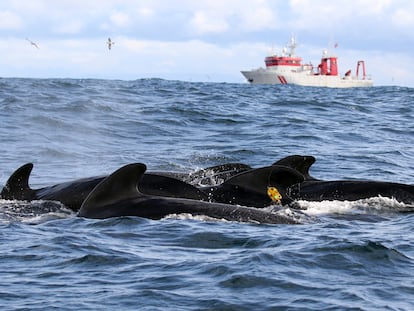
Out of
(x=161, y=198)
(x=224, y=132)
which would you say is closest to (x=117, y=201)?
(x=161, y=198)

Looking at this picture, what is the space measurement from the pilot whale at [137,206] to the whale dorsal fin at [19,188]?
5.38ft

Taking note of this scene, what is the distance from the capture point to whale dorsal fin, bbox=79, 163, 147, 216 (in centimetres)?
1023

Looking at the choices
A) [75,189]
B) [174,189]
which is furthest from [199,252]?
[75,189]

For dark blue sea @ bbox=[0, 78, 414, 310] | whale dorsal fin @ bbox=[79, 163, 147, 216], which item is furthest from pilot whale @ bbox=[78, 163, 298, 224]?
dark blue sea @ bbox=[0, 78, 414, 310]

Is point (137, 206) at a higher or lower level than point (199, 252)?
higher

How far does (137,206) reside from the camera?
10523mm

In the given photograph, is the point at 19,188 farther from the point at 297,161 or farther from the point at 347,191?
the point at 347,191

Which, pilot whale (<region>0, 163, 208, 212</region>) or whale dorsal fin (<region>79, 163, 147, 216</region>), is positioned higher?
whale dorsal fin (<region>79, 163, 147, 216</region>)

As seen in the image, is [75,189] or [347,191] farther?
[347,191]

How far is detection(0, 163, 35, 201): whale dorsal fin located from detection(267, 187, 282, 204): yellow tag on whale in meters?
3.31

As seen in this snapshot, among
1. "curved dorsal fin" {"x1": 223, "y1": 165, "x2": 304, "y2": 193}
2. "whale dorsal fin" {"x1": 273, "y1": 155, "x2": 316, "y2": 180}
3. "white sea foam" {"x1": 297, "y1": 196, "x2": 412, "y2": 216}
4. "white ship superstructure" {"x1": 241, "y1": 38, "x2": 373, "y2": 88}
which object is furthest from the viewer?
"white ship superstructure" {"x1": 241, "y1": 38, "x2": 373, "y2": 88}

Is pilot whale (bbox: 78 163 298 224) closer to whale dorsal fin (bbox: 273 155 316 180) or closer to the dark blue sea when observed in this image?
the dark blue sea

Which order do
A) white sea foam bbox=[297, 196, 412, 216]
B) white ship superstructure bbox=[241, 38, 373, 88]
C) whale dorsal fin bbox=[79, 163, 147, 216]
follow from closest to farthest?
1. whale dorsal fin bbox=[79, 163, 147, 216]
2. white sea foam bbox=[297, 196, 412, 216]
3. white ship superstructure bbox=[241, 38, 373, 88]

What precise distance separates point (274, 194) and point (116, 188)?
2.62m
